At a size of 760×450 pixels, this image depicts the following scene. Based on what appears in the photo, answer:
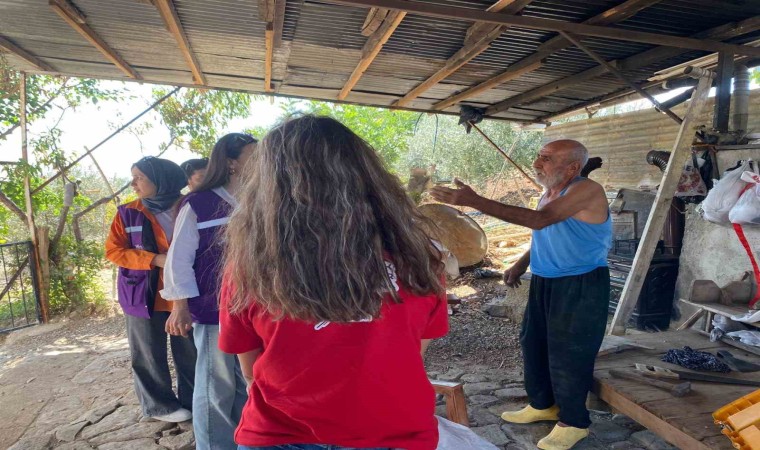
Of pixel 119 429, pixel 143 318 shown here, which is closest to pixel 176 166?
pixel 143 318

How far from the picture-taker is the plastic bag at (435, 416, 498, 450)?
1652 millimetres

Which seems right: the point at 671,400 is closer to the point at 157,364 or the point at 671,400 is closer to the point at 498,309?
the point at 157,364

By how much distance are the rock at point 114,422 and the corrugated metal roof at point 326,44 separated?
9.63 feet

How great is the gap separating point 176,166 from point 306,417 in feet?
8.29

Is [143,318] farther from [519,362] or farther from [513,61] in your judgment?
[513,61]

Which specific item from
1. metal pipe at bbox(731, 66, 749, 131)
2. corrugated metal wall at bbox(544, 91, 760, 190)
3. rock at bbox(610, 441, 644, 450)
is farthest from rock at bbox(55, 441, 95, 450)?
corrugated metal wall at bbox(544, 91, 760, 190)

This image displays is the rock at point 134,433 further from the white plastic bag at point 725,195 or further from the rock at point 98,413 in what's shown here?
the white plastic bag at point 725,195

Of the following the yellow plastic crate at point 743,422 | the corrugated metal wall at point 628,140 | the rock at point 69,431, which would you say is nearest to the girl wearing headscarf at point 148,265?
the rock at point 69,431

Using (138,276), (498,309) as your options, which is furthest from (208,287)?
(498,309)

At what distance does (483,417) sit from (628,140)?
4289 millimetres

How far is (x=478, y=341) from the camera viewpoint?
518cm

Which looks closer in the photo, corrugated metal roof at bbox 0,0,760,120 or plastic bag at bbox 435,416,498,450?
plastic bag at bbox 435,416,498,450

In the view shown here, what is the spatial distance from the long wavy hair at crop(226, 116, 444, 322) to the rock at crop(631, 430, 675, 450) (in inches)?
103

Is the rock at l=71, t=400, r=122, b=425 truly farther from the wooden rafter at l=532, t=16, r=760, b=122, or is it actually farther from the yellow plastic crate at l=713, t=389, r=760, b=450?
the wooden rafter at l=532, t=16, r=760, b=122
